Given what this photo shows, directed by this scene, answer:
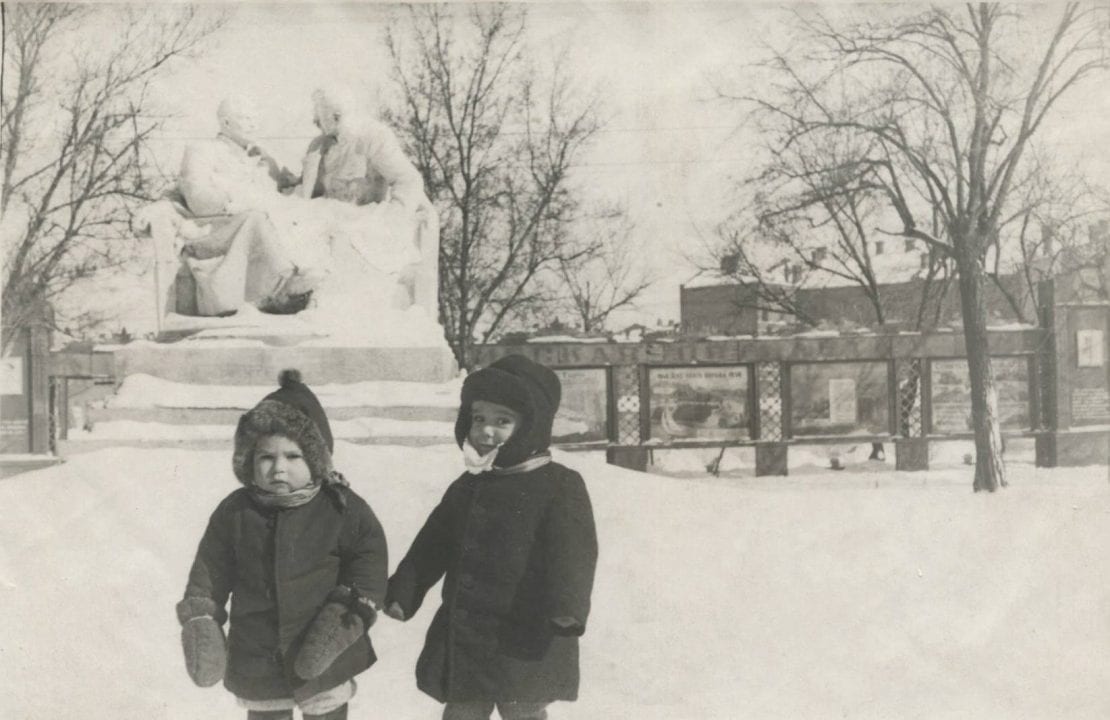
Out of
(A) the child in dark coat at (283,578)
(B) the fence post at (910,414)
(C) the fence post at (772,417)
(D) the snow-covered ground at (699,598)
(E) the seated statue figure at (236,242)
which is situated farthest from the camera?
(C) the fence post at (772,417)

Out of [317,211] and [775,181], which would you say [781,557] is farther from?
[317,211]

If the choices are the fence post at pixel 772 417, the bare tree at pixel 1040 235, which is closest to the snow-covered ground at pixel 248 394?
the fence post at pixel 772 417

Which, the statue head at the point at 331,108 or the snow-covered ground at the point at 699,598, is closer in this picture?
the snow-covered ground at the point at 699,598

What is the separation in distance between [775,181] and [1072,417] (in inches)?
47.4

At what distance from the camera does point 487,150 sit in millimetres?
3164

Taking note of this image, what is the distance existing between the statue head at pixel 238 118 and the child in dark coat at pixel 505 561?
4.46ft

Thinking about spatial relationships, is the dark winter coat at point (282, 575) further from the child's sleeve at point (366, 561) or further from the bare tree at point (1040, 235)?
the bare tree at point (1040, 235)

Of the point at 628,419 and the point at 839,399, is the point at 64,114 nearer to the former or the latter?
the point at 628,419

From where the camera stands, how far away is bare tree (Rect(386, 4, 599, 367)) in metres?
2.92

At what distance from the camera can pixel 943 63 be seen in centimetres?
302

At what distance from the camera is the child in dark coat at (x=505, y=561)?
2064mm

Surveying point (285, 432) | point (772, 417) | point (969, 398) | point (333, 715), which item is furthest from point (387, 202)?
point (969, 398)

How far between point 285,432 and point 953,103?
7.60ft

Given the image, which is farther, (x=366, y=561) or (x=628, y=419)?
(x=628, y=419)
